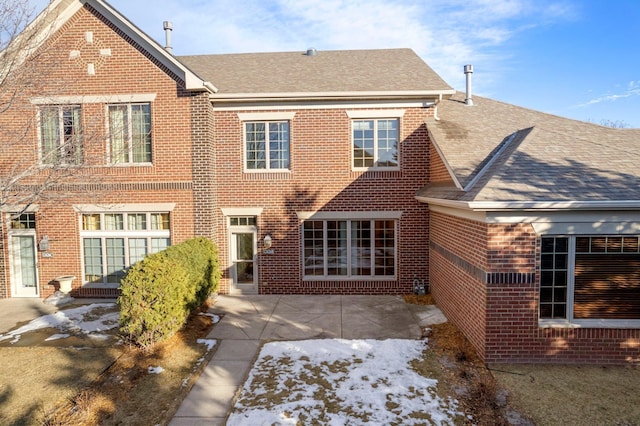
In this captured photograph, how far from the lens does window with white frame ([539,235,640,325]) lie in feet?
22.4

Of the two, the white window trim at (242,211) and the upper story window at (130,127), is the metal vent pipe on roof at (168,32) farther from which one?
the white window trim at (242,211)

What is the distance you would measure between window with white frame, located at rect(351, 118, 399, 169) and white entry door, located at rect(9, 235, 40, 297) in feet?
37.1

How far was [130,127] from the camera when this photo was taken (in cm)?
1138

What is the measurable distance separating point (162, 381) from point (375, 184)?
800 centimetres

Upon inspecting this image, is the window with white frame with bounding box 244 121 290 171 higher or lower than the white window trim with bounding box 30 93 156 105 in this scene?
lower

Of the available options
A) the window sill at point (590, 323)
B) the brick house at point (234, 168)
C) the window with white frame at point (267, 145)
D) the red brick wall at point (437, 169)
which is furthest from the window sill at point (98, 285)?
the window sill at point (590, 323)

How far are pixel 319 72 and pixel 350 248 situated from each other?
21.2 feet

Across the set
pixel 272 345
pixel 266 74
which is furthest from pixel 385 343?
Result: pixel 266 74

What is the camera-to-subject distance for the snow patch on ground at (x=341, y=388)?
5.22 metres

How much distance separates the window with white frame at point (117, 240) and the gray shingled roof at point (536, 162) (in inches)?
342

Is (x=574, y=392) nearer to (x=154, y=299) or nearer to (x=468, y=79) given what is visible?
(x=154, y=299)

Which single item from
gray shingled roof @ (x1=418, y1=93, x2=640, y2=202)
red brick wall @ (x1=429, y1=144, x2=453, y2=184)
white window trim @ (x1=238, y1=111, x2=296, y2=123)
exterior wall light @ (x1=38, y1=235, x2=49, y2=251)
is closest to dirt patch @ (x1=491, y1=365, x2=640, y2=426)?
gray shingled roof @ (x1=418, y1=93, x2=640, y2=202)

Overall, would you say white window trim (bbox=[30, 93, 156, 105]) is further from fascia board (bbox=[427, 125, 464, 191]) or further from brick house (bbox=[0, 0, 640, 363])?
fascia board (bbox=[427, 125, 464, 191])

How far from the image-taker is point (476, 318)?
7246 millimetres
